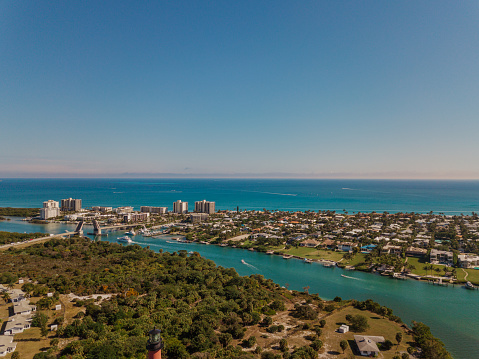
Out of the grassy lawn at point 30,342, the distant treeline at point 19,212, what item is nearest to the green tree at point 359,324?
the grassy lawn at point 30,342

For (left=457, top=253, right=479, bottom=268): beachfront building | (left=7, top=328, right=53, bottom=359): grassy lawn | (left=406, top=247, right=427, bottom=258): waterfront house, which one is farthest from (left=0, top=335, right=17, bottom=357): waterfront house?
(left=457, top=253, right=479, bottom=268): beachfront building

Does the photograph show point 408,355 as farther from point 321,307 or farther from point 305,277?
point 305,277

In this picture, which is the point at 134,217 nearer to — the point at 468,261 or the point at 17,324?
the point at 17,324

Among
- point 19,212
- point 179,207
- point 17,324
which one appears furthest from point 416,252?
point 19,212

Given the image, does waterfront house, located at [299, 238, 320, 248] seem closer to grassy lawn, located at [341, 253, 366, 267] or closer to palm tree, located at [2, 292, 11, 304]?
grassy lawn, located at [341, 253, 366, 267]

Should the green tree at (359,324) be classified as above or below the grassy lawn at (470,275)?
above

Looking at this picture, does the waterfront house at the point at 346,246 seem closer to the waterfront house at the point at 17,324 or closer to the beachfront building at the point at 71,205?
the waterfront house at the point at 17,324
